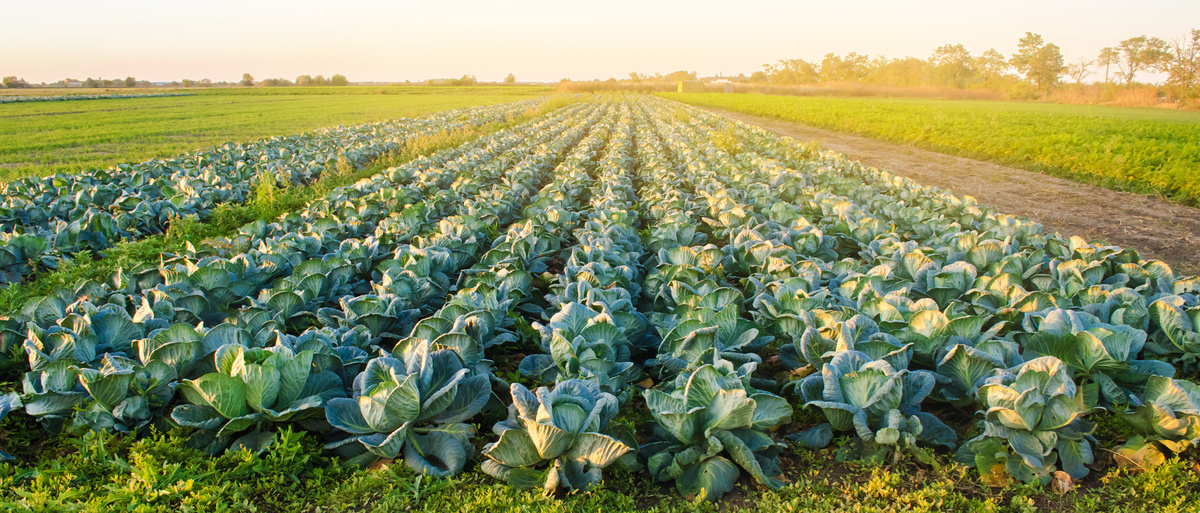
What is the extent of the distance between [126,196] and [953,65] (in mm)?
→ 98166

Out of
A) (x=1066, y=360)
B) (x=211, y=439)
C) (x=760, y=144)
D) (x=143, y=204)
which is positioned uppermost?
(x=760, y=144)

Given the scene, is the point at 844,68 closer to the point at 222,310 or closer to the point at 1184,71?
the point at 1184,71

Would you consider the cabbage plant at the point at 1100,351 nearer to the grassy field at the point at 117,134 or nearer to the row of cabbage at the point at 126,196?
the row of cabbage at the point at 126,196

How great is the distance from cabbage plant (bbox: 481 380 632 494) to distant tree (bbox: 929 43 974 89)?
93.8 meters

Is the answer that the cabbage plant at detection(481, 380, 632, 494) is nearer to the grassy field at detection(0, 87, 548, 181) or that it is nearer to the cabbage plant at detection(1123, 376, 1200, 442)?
the cabbage plant at detection(1123, 376, 1200, 442)

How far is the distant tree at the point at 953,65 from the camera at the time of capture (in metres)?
80.8

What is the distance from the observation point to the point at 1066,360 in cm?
271

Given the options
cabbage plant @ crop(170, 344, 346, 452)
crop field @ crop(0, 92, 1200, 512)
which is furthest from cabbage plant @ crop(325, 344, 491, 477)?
cabbage plant @ crop(170, 344, 346, 452)

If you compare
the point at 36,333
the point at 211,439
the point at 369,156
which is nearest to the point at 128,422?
the point at 211,439

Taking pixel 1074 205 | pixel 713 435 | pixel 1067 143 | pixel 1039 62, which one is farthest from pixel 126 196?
pixel 1039 62

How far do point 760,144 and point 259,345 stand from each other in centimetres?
1183

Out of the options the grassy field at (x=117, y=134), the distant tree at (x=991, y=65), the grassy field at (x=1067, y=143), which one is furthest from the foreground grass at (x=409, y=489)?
the distant tree at (x=991, y=65)

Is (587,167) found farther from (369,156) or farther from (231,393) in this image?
(231,393)

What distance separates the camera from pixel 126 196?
670cm
